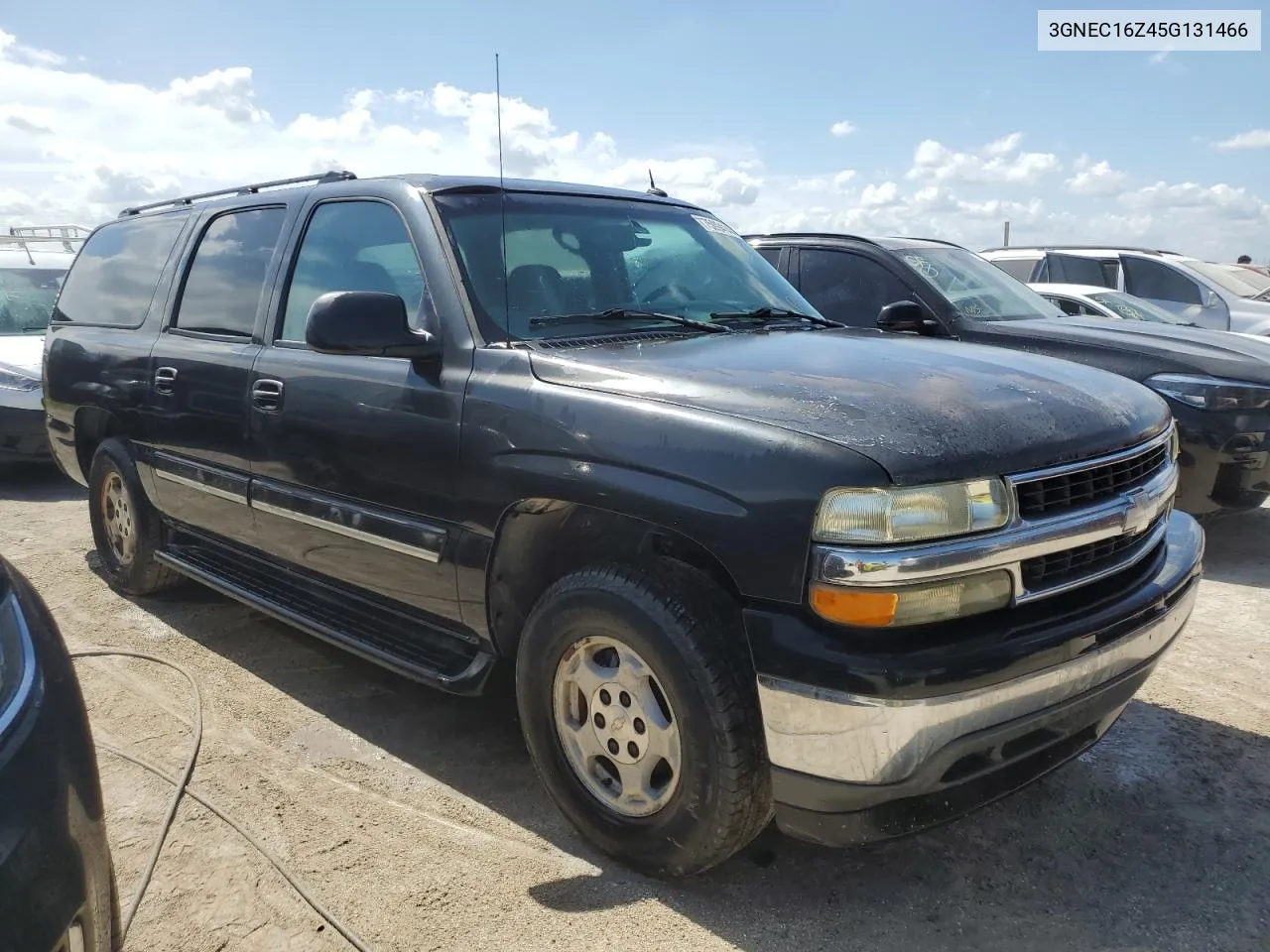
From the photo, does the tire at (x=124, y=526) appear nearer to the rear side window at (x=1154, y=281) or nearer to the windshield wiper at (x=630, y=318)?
the windshield wiper at (x=630, y=318)

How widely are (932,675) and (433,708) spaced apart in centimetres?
221

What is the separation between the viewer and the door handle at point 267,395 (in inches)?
140

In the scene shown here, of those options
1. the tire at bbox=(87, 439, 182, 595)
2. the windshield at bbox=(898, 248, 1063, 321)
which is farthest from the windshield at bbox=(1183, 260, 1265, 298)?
the tire at bbox=(87, 439, 182, 595)

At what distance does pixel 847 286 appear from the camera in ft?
20.4

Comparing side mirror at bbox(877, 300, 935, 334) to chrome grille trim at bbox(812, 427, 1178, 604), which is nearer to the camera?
chrome grille trim at bbox(812, 427, 1178, 604)

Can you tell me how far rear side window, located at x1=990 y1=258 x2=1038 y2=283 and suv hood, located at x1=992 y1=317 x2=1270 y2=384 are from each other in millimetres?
4622

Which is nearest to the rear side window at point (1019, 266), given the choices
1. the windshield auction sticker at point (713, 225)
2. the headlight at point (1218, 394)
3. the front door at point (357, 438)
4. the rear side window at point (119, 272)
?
the headlight at point (1218, 394)

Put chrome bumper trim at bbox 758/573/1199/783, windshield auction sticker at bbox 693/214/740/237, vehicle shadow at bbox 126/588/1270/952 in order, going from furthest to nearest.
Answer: windshield auction sticker at bbox 693/214/740/237
vehicle shadow at bbox 126/588/1270/952
chrome bumper trim at bbox 758/573/1199/783

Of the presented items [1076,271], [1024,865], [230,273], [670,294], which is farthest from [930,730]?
[1076,271]

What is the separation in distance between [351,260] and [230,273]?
93 centimetres

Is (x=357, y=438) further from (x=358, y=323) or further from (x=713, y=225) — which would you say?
(x=713, y=225)

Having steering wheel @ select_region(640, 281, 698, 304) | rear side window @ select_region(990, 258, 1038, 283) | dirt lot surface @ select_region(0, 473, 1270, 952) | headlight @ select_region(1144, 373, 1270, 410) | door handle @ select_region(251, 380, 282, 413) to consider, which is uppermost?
rear side window @ select_region(990, 258, 1038, 283)

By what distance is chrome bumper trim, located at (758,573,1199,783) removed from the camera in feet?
6.77

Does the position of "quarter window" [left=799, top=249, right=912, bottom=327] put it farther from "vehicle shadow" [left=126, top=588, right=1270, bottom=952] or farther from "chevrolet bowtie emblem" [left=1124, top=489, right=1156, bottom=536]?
"chevrolet bowtie emblem" [left=1124, top=489, right=1156, bottom=536]
